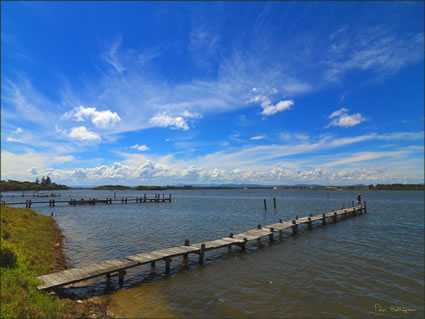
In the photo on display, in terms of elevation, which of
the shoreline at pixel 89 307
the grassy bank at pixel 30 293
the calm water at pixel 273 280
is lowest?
the calm water at pixel 273 280

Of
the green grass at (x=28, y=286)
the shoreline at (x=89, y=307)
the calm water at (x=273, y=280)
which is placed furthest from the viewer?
the calm water at (x=273, y=280)

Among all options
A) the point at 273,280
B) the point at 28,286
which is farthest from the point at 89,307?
the point at 273,280

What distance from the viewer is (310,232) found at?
1148 inches

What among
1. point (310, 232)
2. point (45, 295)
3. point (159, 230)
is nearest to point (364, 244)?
point (310, 232)

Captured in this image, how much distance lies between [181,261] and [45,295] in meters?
8.91

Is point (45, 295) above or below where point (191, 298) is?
above

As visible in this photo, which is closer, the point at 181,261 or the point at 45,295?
the point at 45,295

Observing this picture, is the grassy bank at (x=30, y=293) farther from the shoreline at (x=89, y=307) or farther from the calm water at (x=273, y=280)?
the calm water at (x=273, y=280)

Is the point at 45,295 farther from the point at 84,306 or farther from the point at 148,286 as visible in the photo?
the point at 148,286

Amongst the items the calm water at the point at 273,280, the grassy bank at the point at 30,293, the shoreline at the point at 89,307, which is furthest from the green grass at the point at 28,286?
the calm water at the point at 273,280

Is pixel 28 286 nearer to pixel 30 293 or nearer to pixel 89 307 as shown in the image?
pixel 30 293

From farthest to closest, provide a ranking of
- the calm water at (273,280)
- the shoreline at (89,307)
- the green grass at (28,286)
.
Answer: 1. the calm water at (273,280)
2. the shoreline at (89,307)
3. the green grass at (28,286)

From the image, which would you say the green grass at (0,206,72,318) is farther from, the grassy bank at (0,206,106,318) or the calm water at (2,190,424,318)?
the calm water at (2,190,424,318)

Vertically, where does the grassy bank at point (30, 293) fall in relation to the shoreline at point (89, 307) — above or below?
above
